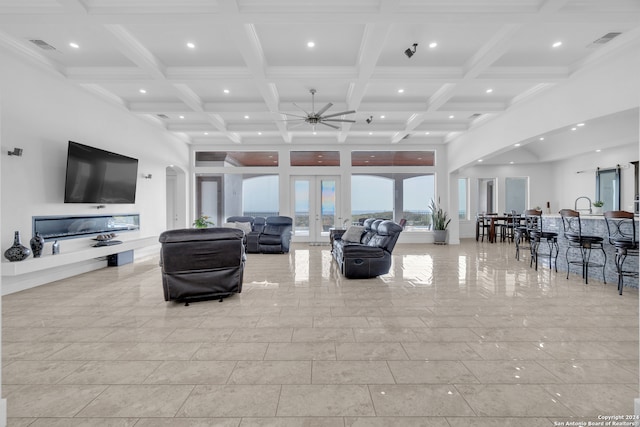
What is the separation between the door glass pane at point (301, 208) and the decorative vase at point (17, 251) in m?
6.89

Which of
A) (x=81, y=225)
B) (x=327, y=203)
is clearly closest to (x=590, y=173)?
(x=327, y=203)

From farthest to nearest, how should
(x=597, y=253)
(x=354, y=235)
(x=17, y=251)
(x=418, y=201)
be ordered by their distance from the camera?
1. (x=418, y=201)
2. (x=354, y=235)
3. (x=597, y=253)
4. (x=17, y=251)

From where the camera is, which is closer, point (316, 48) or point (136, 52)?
point (136, 52)

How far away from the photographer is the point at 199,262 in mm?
3596

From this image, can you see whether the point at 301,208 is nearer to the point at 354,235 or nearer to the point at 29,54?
the point at 354,235

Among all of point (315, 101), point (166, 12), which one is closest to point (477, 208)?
point (315, 101)

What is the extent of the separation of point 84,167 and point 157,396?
16.7 ft

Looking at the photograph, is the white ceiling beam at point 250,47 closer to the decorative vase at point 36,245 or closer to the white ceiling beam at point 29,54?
the white ceiling beam at point 29,54

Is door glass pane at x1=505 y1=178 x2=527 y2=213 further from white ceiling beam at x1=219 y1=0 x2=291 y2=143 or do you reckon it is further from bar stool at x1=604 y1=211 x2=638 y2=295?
white ceiling beam at x1=219 y1=0 x2=291 y2=143

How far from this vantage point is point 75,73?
497 centimetres

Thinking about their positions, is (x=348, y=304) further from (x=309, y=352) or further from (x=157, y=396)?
(x=157, y=396)

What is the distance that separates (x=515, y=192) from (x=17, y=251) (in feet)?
45.6

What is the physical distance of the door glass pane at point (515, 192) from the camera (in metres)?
11.4

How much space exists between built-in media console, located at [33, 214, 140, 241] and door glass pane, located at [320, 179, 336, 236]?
5.46m
